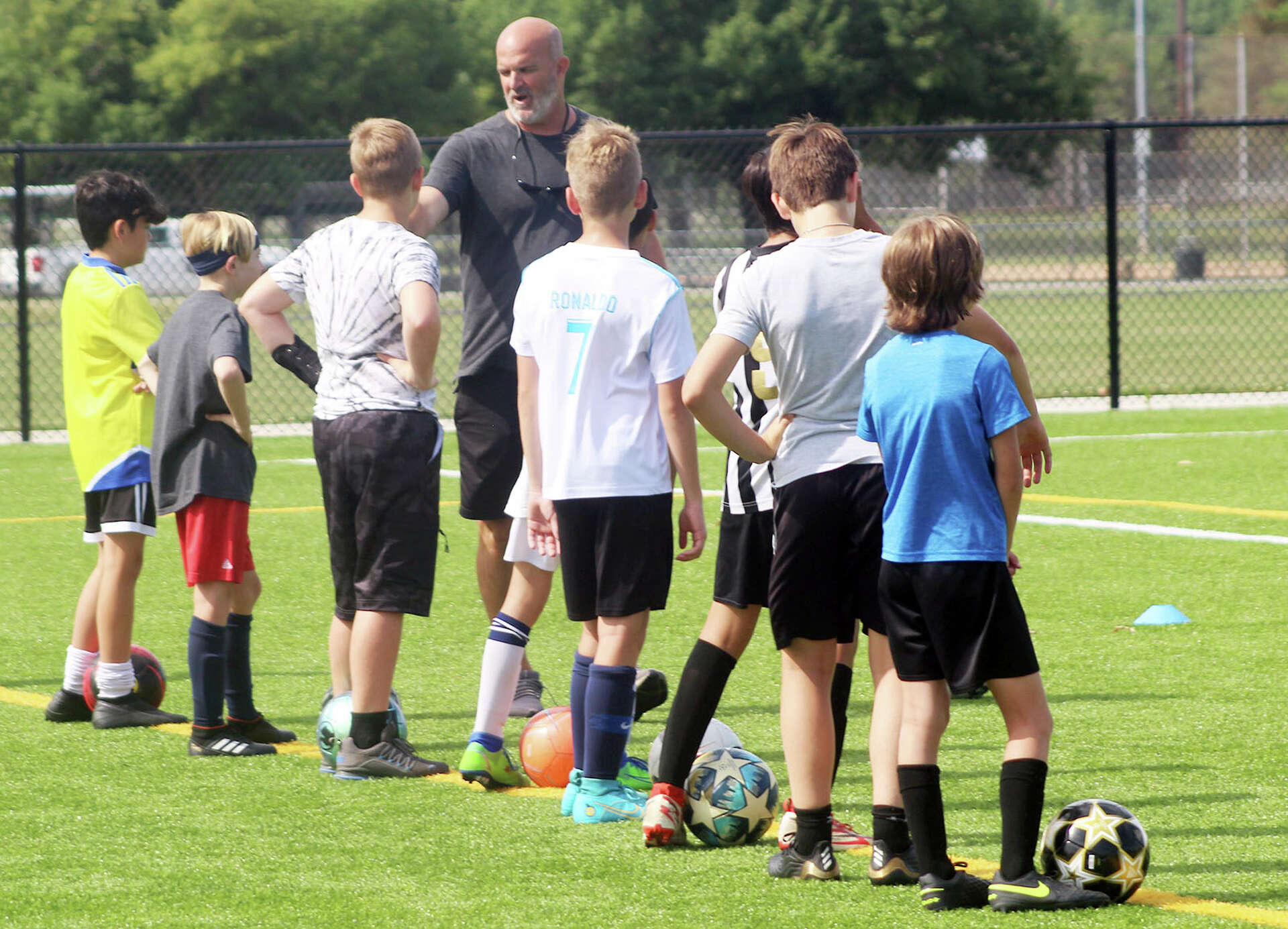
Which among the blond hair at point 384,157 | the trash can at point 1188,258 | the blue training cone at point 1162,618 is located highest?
the trash can at point 1188,258

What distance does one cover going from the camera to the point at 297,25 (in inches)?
1718

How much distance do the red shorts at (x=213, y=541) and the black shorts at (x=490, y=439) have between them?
31.3 inches

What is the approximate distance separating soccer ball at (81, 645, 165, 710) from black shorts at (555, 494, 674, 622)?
7.12 feet

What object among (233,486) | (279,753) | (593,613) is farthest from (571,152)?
→ (279,753)

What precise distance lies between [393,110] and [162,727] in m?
39.9

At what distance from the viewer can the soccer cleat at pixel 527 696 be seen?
5.98 metres

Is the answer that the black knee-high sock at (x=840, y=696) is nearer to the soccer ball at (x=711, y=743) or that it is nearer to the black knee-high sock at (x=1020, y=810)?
the soccer ball at (x=711, y=743)

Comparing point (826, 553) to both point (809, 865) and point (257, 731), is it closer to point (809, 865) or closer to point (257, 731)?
point (809, 865)

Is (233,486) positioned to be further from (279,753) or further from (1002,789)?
(1002,789)

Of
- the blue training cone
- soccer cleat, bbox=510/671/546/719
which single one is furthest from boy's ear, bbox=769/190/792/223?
the blue training cone

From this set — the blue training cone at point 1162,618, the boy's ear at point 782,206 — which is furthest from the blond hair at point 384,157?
the blue training cone at point 1162,618

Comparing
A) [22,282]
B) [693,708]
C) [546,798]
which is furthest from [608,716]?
[22,282]

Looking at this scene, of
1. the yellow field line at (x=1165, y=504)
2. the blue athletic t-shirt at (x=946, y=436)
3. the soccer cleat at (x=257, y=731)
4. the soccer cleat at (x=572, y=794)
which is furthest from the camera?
the yellow field line at (x=1165, y=504)

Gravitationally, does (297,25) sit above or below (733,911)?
above
